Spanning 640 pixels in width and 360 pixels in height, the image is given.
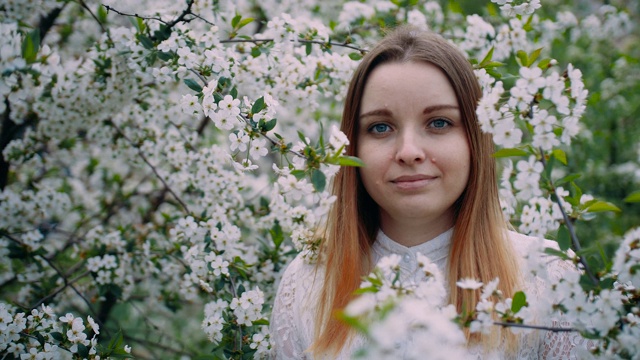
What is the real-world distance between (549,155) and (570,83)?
18cm

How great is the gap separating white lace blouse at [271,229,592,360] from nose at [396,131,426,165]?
14.0 inches

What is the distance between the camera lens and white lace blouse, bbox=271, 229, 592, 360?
1701 millimetres

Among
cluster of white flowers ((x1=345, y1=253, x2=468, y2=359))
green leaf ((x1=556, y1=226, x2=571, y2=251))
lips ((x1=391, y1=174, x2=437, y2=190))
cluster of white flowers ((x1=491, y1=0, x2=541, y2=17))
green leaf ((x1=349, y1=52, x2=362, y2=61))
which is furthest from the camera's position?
green leaf ((x1=349, y1=52, x2=362, y2=61))

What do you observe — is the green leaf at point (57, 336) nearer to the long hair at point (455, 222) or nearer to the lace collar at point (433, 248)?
the long hair at point (455, 222)

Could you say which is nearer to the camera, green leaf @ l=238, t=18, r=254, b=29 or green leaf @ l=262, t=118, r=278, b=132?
green leaf @ l=262, t=118, r=278, b=132

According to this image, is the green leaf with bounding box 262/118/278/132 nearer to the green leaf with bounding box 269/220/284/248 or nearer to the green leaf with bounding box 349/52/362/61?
the green leaf with bounding box 269/220/284/248

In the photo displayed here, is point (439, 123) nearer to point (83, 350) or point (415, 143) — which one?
point (415, 143)

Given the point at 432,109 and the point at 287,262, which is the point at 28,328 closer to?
the point at 287,262

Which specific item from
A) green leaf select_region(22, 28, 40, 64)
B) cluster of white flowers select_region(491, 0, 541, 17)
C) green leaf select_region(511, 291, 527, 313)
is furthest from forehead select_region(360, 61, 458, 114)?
green leaf select_region(22, 28, 40, 64)

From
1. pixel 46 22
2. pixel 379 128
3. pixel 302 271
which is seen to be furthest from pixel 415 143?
pixel 46 22

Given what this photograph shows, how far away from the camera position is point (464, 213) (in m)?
1.83

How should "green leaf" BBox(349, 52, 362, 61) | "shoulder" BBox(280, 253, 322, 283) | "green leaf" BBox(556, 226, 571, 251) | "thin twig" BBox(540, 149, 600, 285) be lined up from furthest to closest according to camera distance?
"green leaf" BBox(349, 52, 362, 61) < "shoulder" BBox(280, 253, 322, 283) < "green leaf" BBox(556, 226, 571, 251) < "thin twig" BBox(540, 149, 600, 285)

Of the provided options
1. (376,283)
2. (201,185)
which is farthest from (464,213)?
(201,185)

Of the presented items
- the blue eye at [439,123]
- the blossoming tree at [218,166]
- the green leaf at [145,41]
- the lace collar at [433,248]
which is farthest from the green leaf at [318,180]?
the green leaf at [145,41]
